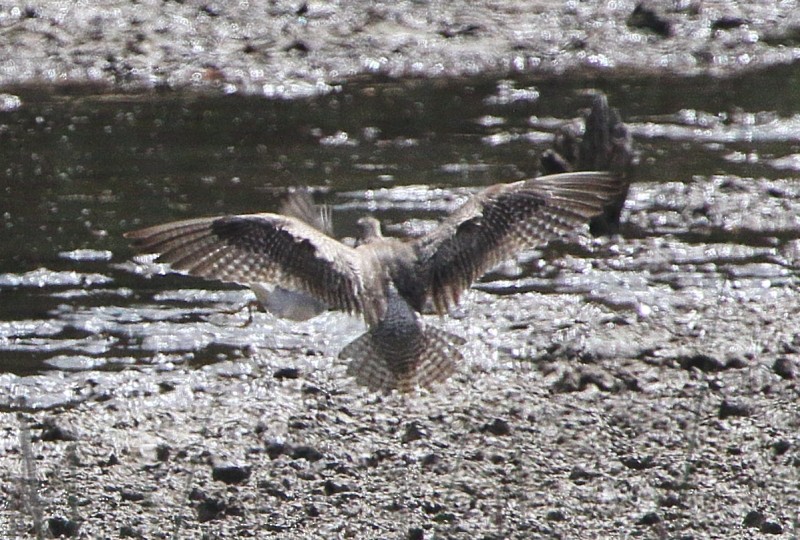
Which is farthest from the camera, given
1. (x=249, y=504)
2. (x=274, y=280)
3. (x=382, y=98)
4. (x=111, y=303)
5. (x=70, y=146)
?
(x=382, y=98)

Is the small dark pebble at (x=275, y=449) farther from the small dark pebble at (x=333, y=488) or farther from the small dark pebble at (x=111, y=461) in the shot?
the small dark pebble at (x=111, y=461)

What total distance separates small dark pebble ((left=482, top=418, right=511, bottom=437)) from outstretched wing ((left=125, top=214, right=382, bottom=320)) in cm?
67

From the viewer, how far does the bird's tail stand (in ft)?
22.7

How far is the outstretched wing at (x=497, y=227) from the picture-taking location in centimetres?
711

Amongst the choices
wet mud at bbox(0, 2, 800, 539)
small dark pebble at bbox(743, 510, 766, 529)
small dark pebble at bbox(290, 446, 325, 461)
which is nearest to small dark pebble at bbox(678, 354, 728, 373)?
wet mud at bbox(0, 2, 800, 539)

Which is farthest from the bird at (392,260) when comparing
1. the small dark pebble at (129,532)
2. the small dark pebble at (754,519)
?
the small dark pebble at (754,519)

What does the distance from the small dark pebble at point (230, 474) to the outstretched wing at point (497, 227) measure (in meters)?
1.23

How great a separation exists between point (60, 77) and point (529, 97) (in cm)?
344

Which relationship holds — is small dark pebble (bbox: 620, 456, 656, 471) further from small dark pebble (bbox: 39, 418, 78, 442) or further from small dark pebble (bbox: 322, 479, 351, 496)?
small dark pebble (bbox: 39, 418, 78, 442)

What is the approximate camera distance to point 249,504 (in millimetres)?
6215

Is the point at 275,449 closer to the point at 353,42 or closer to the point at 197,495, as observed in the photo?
the point at 197,495

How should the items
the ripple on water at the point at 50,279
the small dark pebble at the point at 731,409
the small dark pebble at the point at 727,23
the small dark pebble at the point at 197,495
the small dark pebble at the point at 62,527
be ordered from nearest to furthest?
the small dark pebble at the point at 62,527 < the small dark pebble at the point at 197,495 < the small dark pebble at the point at 731,409 < the ripple on water at the point at 50,279 < the small dark pebble at the point at 727,23

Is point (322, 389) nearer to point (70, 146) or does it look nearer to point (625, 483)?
point (625, 483)

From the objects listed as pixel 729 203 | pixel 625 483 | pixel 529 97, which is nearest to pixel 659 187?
pixel 729 203
